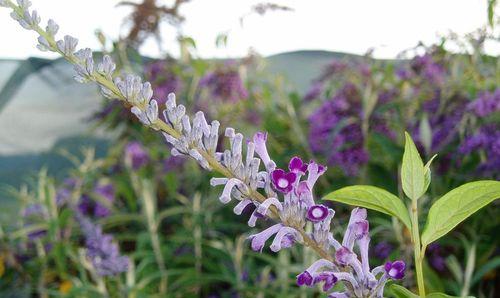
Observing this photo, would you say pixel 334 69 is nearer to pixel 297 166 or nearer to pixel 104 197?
pixel 104 197

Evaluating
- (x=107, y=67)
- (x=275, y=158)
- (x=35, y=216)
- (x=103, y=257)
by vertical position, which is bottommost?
(x=35, y=216)

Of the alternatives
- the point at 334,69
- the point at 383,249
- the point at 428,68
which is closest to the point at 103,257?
the point at 383,249

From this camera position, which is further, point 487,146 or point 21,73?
point 21,73

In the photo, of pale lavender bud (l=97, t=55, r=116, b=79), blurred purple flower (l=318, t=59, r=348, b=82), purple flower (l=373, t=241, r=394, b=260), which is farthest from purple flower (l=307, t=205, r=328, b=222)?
blurred purple flower (l=318, t=59, r=348, b=82)

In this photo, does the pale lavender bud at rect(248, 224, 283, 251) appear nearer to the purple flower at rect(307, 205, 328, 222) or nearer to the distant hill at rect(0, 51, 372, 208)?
the purple flower at rect(307, 205, 328, 222)

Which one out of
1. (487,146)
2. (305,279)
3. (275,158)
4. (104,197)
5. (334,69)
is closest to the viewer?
(305,279)

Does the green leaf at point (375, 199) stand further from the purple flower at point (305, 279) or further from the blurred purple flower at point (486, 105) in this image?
the blurred purple flower at point (486, 105)

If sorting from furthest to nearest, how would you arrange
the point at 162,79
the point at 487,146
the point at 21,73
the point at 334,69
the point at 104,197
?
the point at 21,73 < the point at 104,197 < the point at 162,79 < the point at 334,69 < the point at 487,146
